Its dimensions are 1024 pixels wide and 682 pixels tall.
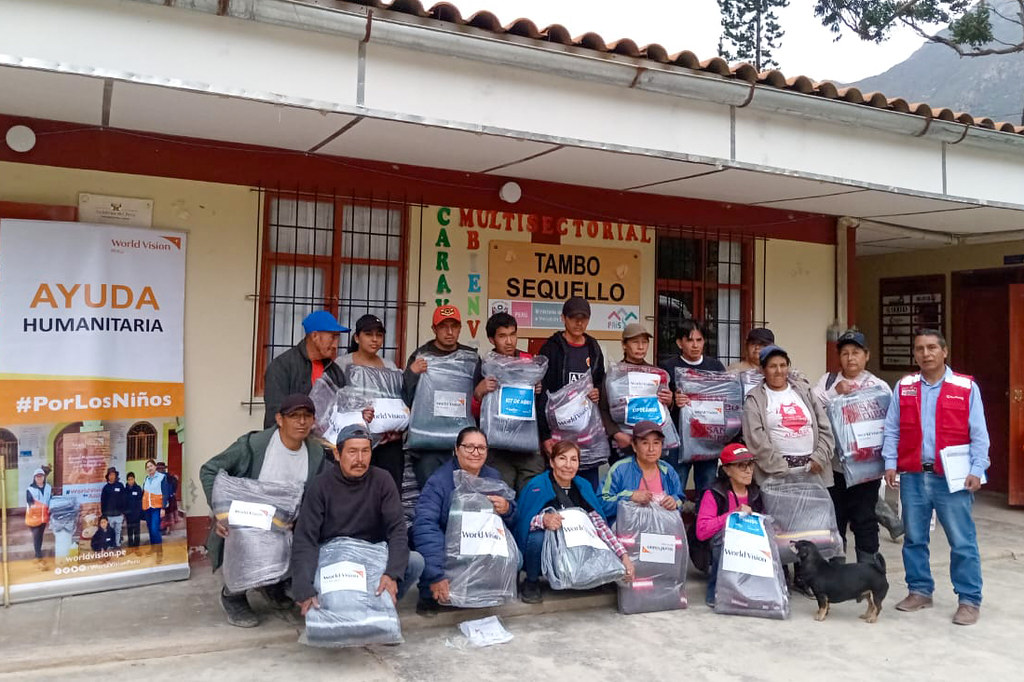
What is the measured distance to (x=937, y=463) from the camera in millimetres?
4789

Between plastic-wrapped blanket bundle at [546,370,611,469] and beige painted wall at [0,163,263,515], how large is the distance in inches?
81.2

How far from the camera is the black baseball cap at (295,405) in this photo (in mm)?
4398

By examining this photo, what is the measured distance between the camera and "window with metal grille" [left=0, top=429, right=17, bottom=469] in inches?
185

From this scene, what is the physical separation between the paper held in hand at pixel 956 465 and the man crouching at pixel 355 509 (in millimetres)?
3094

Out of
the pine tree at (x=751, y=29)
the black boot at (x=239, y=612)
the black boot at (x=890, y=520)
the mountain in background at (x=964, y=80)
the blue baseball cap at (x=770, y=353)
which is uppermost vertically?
the mountain in background at (x=964, y=80)

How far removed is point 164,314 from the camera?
208 inches

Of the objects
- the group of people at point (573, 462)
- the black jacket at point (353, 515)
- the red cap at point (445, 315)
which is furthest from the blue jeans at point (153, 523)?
the red cap at point (445, 315)

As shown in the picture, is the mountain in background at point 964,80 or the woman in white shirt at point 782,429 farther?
the mountain in background at point 964,80

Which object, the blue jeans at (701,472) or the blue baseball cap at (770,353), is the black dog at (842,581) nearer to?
the blue jeans at (701,472)

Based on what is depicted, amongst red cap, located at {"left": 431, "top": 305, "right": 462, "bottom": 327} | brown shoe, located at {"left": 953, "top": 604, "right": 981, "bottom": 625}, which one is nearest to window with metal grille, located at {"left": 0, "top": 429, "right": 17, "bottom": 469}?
red cap, located at {"left": 431, "top": 305, "right": 462, "bottom": 327}

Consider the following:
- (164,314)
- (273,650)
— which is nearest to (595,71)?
(164,314)

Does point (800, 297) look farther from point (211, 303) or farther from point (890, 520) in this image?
point (211, 303)

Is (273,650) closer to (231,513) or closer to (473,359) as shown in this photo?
(231,513)

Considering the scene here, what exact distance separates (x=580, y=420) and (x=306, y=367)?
5.61ft
